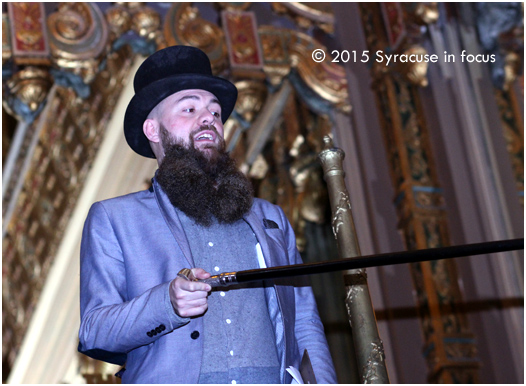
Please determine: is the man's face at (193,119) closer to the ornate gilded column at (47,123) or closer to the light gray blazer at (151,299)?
the light gray blazer at (151,299)

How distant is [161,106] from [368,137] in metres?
2.83

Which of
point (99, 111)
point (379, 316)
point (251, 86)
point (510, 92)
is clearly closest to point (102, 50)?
point (251, 86)

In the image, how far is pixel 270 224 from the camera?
7.97ft

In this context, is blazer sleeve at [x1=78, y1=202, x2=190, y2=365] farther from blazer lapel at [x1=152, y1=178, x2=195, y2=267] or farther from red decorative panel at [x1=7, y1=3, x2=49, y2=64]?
red decorative panel at [x1=7, y1=3, x2=49, y2=64]

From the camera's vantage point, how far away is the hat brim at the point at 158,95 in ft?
8.00

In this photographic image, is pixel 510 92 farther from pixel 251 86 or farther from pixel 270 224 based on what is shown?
pixel 270 224

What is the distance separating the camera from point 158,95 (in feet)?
8.07

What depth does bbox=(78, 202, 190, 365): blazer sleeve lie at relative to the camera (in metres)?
1.99

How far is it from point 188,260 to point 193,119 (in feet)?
1.52

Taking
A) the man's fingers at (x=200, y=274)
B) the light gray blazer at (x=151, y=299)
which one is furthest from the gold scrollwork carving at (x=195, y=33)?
the man's fingers at (x=200, y=274)

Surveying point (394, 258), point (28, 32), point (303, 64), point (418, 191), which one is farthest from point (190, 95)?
point (303, 64)

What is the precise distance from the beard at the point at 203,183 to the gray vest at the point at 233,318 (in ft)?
0.12

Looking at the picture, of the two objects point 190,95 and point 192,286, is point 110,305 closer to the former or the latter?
point 192,286

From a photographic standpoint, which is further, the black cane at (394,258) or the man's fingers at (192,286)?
the man's fingers at (192,286)
